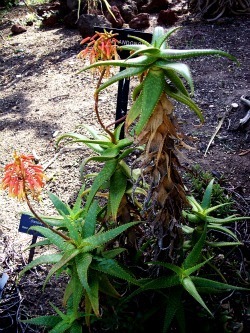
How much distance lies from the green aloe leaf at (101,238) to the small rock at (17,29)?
501cm

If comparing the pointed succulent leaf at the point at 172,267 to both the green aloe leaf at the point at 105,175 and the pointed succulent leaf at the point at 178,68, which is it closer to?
the green aloe leaf at the point at 105,175

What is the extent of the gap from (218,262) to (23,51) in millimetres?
4048

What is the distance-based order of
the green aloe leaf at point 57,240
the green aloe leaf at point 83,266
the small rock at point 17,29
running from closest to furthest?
the green aloe leaf at point 83,266 < the green aloe leaf at point 57,240 < the small rock at point 17,29

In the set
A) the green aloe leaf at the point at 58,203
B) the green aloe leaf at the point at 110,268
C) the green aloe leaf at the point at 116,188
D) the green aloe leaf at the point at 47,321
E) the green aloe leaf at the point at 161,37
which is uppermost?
the green aloe leaf at the point at 161,37

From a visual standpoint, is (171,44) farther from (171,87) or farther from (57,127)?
(171,87)

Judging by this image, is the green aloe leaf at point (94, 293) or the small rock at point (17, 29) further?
the small rock at point (17, 29)

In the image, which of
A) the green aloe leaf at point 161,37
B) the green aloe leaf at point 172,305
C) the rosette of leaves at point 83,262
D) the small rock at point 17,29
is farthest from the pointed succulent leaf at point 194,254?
the small rock at point 17,29

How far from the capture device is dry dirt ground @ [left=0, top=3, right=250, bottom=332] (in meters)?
2.71

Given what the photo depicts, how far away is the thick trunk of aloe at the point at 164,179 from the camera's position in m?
1.48

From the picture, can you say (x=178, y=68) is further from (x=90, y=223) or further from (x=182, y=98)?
(x=90, y=223)

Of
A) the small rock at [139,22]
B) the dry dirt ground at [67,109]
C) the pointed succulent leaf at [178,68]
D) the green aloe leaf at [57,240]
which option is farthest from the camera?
the small rock at [139,22]

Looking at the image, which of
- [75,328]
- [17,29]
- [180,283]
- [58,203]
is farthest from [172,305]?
[17,29]

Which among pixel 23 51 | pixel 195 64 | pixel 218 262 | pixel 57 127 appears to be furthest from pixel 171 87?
pixel 23 51

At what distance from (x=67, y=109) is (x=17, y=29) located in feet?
8.59
